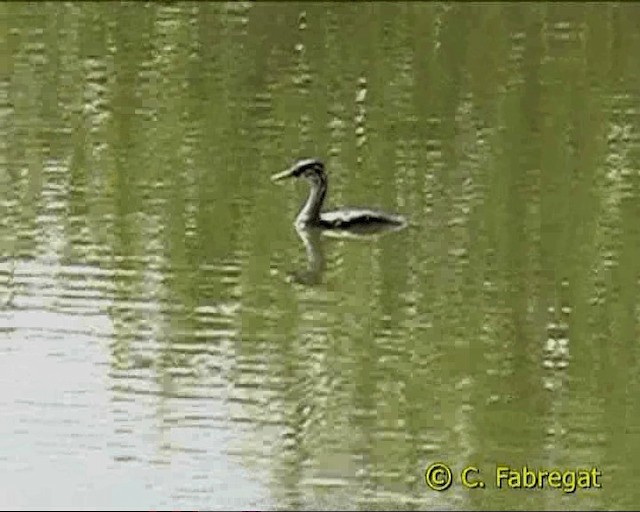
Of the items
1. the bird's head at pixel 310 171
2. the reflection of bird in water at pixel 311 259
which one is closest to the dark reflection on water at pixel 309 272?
the reflection of bird in water at pixel 311 259

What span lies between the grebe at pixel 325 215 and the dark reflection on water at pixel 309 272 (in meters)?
0.11

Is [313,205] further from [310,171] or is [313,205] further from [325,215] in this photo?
Answer: [310,171]

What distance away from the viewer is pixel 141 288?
1155 centimetres

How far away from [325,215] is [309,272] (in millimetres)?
1109

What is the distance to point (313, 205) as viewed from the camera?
1333 centimetres

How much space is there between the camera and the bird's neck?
1324cm

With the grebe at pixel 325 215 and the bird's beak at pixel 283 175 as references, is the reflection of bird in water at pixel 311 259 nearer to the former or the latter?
the grebe at pixel 325 215

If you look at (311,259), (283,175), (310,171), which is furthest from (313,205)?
(311,259)

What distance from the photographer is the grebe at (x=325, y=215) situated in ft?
42.6

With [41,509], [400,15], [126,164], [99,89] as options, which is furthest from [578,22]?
[41,509]

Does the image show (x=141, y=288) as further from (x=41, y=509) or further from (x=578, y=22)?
(x=578, y=22)

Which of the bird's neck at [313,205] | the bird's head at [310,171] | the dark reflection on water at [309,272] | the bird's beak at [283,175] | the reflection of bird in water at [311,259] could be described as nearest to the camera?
the dark reflection on water at [309,272]

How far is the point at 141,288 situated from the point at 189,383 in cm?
184

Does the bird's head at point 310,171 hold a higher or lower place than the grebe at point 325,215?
higher
